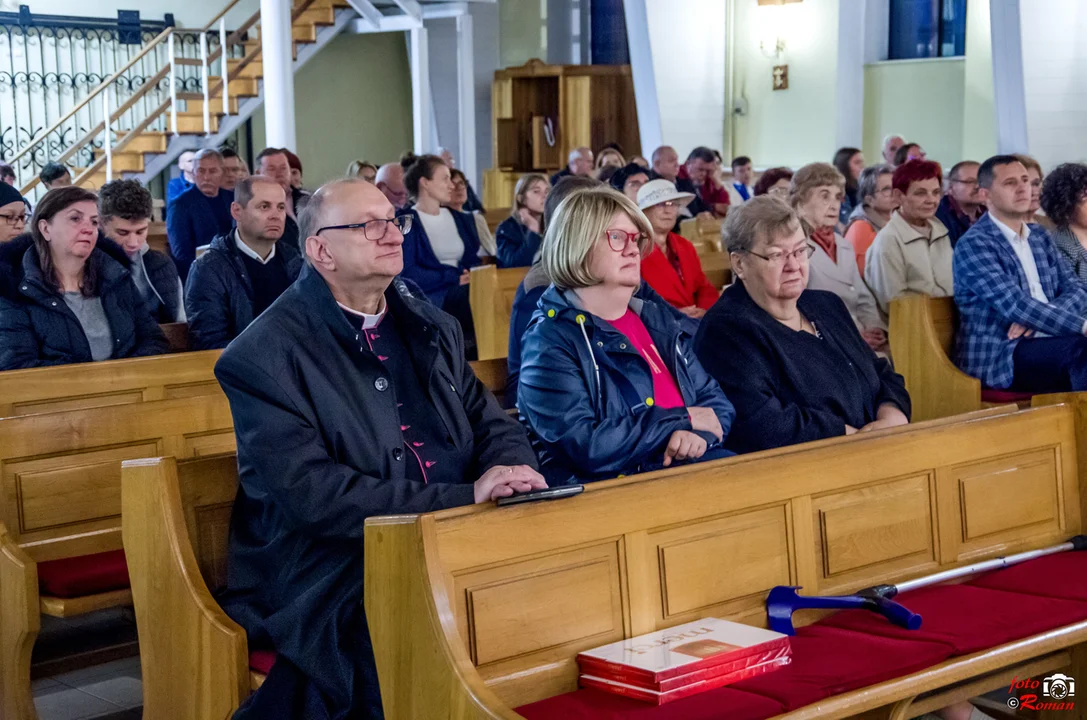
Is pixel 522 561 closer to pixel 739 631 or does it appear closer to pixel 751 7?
pixel 739 631

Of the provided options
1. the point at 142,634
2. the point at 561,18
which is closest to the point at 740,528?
the point at 142,634

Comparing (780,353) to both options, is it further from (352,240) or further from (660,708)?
(660,708)

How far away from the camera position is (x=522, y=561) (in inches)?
87.7

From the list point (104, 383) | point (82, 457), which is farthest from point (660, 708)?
point (104, 383)

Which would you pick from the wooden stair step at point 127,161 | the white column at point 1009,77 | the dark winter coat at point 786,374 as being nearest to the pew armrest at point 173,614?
the dark winter coat at point 786,374

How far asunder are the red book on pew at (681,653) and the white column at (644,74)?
959 cm

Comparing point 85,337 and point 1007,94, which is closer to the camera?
point 85,337

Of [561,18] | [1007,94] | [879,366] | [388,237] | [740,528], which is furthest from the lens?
[561,18]

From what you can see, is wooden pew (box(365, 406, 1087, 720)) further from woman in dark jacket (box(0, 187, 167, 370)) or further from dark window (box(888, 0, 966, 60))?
dark window (box(888, 0, 966, 60))

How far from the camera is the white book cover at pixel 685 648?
2166mm

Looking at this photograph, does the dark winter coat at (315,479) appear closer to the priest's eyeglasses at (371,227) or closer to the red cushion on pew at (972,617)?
the priest's eyeglasses at (371,227)

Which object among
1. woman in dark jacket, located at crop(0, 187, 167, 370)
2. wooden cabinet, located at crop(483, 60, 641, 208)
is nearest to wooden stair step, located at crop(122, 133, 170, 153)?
wooden cabinet, located at crop(483, 60, 641, 208)

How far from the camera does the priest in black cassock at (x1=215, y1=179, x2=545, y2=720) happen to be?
2357mm

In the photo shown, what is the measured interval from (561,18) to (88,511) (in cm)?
1378
